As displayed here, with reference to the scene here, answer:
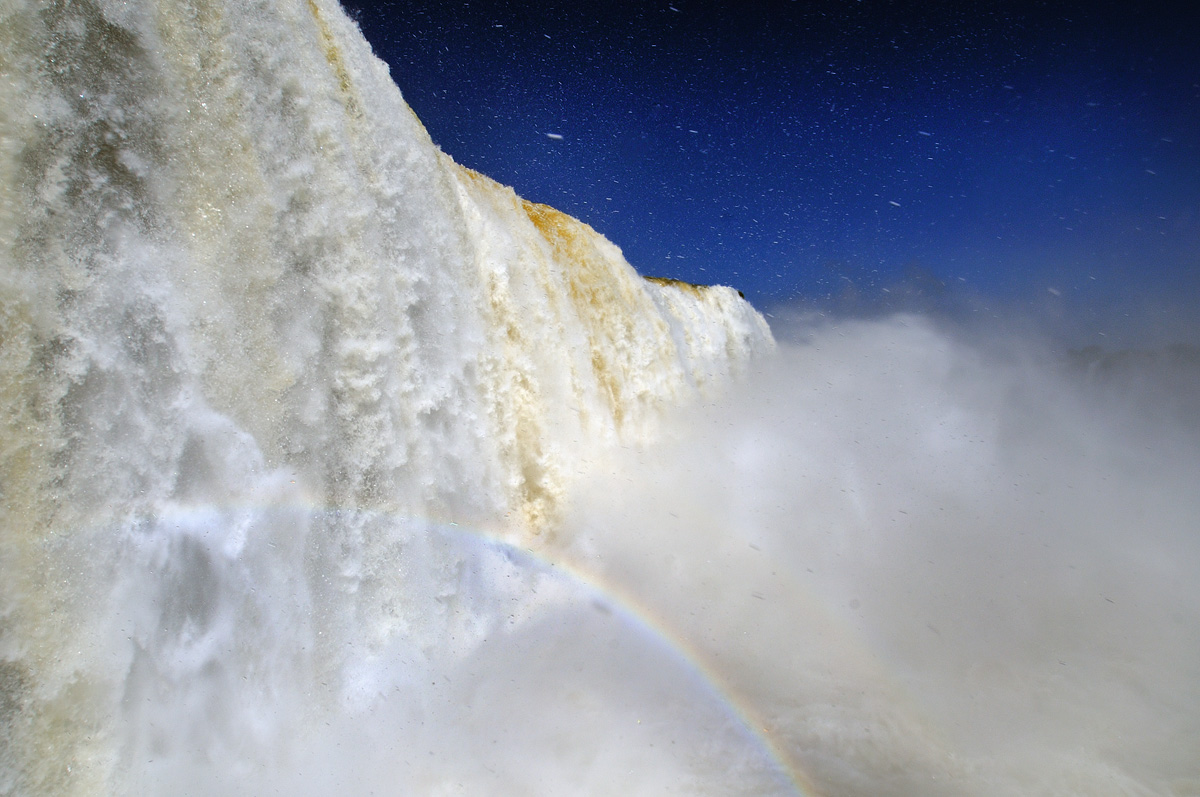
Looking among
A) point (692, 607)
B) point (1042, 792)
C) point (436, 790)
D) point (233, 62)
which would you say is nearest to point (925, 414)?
point (692, 607)

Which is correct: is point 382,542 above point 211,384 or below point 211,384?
below

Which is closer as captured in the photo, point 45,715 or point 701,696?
point 45,715

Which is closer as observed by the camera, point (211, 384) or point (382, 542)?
point (211, 384)

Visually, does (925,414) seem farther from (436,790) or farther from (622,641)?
(436,790)
